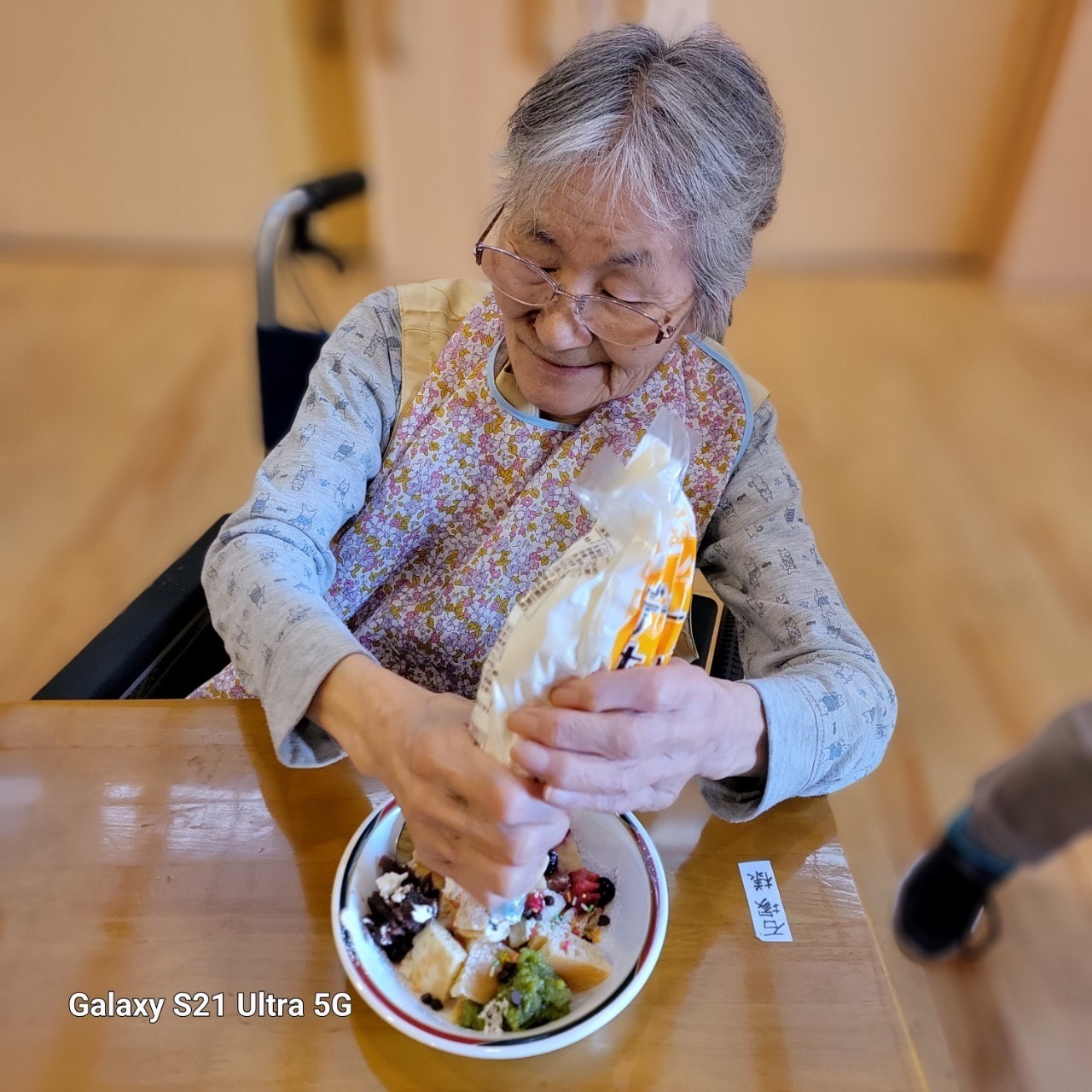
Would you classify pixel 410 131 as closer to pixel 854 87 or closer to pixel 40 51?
pixel 40 51

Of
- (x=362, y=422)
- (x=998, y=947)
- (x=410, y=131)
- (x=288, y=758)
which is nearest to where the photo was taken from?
(x=288, y=758)

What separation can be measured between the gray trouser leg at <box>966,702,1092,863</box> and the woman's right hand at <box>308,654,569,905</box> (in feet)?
2.84

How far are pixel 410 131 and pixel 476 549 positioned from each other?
3028mm

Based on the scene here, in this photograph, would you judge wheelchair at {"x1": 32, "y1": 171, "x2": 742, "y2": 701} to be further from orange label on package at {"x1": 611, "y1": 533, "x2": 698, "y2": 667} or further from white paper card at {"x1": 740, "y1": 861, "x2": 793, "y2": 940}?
orange label on package at {"x1": 611, "y1": 533, "x2": 698, "y2": 667}

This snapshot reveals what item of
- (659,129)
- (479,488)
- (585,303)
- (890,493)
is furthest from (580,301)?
(890,493)

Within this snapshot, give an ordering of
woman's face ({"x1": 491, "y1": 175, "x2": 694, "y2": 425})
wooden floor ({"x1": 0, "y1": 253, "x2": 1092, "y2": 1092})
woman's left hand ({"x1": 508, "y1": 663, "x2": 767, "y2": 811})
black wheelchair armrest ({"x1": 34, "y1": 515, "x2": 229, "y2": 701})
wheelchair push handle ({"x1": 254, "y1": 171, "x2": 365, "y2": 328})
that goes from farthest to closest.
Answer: wooden floor ({"x1": 0, "y1": 253, "x2": 1092, "y2": 1092}) < wheelchair push handle ({"x1": 254, "y1": 171, "x2": 365, "y2": 328}) < black wheelchair armrest ({"x1": 34, "y1": 515, "x2": 229, "y2": 701}) < woman's face ({"x1": 491, "y1": 175, "x2": 694, "y2": 425}) < woman's left hand ({"x1": 508, "y1": 663, "x2": 767, "y2": 811})

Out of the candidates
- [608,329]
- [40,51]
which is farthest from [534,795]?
[40,51]

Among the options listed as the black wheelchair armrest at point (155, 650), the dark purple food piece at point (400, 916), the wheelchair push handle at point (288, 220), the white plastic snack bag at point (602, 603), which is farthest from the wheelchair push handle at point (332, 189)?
the dark purple food piece at point (400, 916)

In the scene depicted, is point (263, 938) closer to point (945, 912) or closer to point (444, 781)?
point (444, 781)

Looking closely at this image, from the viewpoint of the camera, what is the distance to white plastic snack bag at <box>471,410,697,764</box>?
57 cm

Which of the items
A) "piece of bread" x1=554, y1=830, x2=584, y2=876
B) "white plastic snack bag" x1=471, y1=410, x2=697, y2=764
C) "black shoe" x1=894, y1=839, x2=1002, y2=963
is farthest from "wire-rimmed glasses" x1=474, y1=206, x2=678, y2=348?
"black shoe" x1=894, y1=839, x2=1002, y2=963

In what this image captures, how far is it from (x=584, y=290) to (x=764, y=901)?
1.94ft

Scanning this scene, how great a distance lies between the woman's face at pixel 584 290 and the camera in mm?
791

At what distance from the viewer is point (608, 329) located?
86cm
